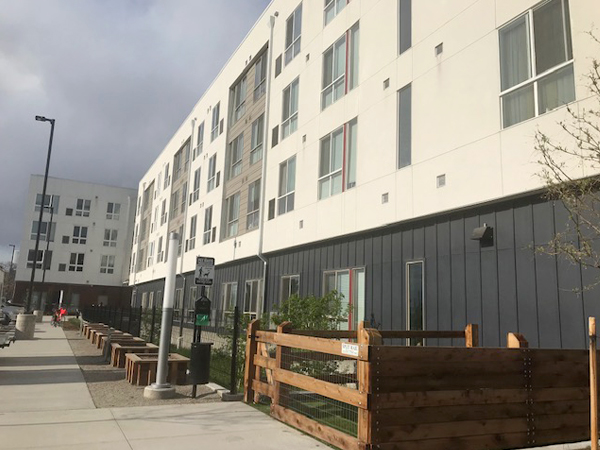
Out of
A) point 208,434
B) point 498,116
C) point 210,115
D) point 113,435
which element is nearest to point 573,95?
point 498,116

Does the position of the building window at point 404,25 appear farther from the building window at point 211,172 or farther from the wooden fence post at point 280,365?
the building window at point 211,172

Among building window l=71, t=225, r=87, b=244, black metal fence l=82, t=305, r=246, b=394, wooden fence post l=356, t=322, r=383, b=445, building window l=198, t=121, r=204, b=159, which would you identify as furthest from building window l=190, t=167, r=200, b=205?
building window l=71, t=225, r=87, b=244

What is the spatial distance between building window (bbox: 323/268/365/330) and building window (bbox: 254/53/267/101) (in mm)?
11003

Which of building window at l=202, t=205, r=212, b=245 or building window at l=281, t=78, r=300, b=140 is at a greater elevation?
building window at l=281, t=78, r=300, b=140

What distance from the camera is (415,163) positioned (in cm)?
1163

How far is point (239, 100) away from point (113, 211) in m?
42.3

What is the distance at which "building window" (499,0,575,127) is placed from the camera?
8.61 m

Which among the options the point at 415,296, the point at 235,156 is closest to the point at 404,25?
the point at 415,296

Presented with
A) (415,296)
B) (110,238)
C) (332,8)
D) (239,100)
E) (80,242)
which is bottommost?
(415,296)

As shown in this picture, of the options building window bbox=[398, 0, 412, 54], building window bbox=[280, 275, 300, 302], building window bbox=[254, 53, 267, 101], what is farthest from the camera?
building window bbox=[254, 53, 267, 101]

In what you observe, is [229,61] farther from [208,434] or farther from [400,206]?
[208,434]

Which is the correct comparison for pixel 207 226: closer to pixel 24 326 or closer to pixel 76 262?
pixel 24 326

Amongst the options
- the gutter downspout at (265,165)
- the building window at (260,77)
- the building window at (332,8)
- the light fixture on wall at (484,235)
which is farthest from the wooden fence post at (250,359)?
the building window at (260,77)

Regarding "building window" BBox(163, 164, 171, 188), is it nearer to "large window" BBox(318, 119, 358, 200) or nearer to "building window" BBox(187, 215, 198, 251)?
"building window" BBox(187, 215, 198, 251)
